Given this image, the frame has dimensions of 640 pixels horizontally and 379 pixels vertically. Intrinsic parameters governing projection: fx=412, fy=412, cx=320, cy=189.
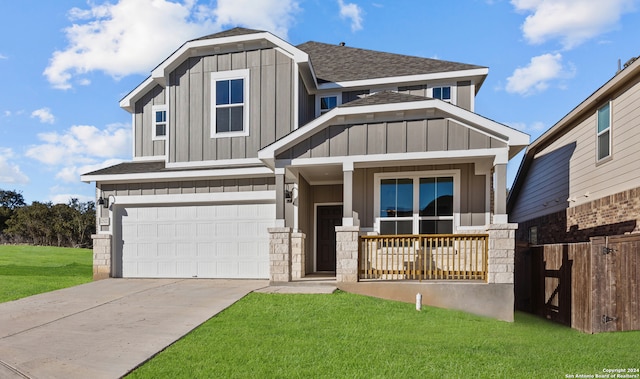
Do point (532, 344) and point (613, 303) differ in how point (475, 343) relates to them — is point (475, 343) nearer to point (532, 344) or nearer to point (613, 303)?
point (532, 344)

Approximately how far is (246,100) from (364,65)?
4460 millimetres

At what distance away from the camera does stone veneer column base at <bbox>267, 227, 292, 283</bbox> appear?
937cm

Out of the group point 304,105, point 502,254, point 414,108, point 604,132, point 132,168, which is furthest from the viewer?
point 132,168

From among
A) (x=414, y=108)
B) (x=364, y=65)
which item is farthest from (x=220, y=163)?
(x=364, y=65)

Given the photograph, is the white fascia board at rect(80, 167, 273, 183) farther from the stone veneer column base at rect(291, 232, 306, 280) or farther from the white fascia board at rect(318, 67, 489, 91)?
the white fascia board at rect(318, 67, 489, 91)

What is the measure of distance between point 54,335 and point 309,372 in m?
4.20

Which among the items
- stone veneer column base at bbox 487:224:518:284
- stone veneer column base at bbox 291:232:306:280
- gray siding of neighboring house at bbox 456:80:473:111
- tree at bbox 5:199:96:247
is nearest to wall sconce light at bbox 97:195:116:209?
stone veneer column base at bbox 291:232:306:280

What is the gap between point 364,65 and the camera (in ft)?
45.1

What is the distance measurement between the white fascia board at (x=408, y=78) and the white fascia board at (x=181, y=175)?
356 centimetres

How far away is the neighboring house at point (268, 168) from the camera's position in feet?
31.1

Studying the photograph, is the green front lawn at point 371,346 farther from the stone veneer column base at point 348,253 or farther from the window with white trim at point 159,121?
the window with white trim at point 159,121

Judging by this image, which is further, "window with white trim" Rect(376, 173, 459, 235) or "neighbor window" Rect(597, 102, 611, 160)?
"window with white trim" Rect(376, 173, 459, 235)

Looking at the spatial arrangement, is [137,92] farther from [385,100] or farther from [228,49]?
[385,100]

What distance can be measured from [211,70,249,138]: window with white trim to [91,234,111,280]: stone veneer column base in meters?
4.42
